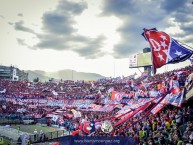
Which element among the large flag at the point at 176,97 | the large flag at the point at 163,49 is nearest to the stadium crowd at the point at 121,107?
the large flag at the point at 176,97

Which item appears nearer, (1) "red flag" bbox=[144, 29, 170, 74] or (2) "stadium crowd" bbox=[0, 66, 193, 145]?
(1) "red flag" bbox=[144, 29, 170, 74]

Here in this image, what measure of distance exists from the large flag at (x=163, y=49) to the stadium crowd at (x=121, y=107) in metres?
3.71

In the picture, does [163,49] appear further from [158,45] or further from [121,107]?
[121,107]

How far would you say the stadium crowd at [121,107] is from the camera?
17.8m

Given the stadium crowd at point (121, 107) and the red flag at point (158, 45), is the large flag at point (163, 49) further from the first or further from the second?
the stadium crowd at point (121, 107)

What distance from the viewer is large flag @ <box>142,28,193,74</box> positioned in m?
16.2

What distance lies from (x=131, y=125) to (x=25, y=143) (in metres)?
9.76

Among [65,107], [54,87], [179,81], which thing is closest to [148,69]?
[54,87]

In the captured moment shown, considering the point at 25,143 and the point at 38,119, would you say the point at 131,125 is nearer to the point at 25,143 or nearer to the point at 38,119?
the point at 25,143

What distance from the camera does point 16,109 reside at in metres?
55.3

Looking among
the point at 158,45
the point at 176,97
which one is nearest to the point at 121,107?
the point at 176,97

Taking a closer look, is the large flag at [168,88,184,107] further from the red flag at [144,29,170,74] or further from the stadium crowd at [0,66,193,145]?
the red flag at [144,29,170,74]

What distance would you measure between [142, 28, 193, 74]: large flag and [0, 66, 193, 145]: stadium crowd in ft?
12.2

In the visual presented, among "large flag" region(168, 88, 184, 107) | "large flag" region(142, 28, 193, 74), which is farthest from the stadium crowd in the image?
"large flag" region(142, 28, 193, 74)
